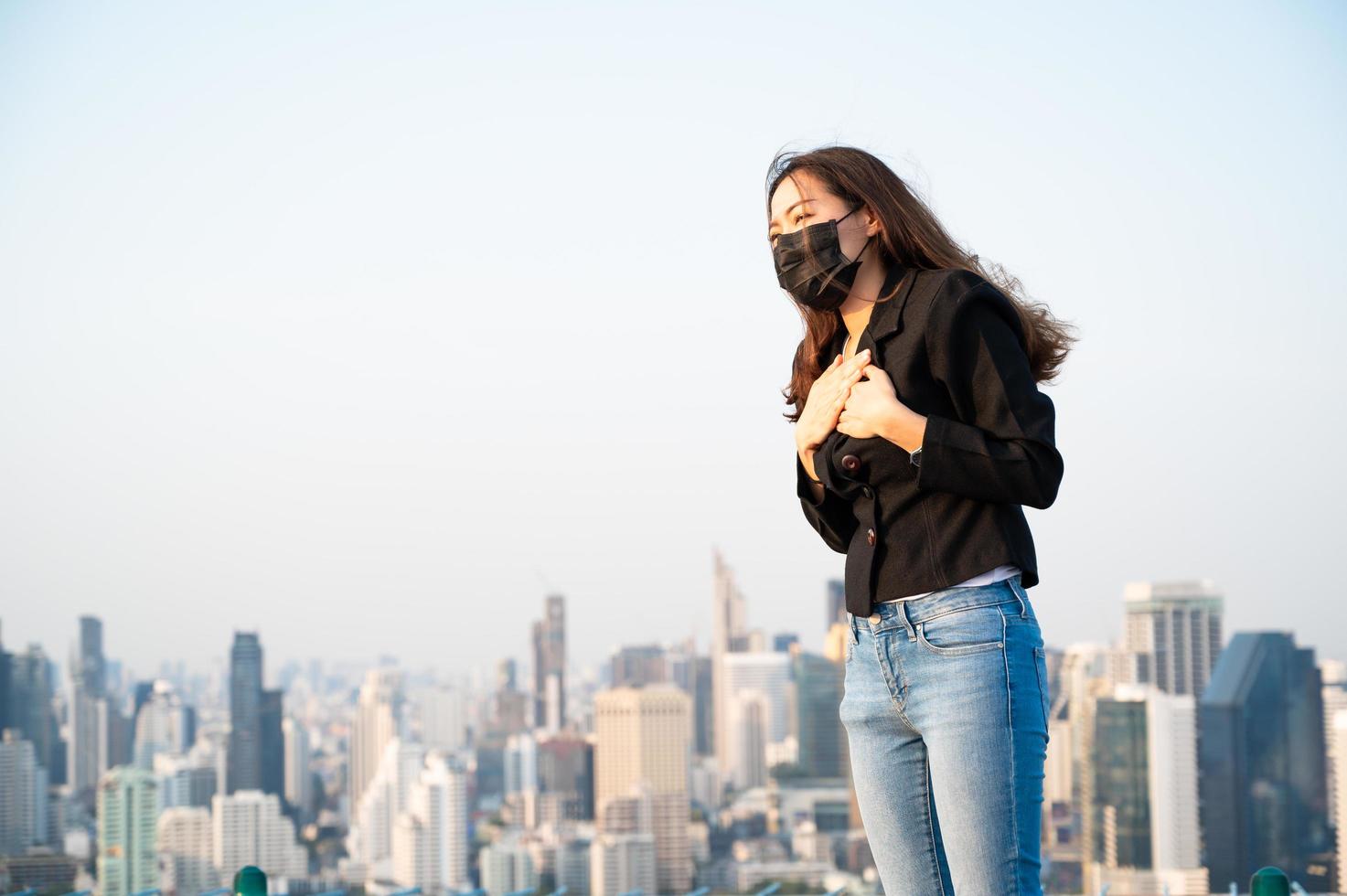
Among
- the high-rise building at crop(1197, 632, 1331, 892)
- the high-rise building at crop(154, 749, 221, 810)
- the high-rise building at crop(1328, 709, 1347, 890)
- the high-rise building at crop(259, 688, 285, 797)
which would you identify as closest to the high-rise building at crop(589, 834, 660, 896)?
the high-rise building at crop(259, 688, 285, 797)

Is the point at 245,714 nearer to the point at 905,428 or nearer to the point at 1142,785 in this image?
the point at 1142,785

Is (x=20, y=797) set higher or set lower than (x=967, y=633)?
lower

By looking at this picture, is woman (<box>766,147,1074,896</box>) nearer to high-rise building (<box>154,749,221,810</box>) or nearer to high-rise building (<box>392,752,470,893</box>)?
high-rise building (<box>392,752,470,893</box>)

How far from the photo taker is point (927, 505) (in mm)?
1305

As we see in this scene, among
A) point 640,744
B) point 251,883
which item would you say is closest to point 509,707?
point 640,744

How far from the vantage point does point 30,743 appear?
3878 cm

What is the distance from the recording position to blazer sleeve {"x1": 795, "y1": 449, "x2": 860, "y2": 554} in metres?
1.45

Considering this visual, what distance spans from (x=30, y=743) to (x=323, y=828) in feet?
27.3

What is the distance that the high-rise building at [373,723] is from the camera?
143ft

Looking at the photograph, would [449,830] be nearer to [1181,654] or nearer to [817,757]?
[817,757]

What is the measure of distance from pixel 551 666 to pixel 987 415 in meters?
53.5

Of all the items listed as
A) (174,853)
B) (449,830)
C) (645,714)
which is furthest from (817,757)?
(174,853)

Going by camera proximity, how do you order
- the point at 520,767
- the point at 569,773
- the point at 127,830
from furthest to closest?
the point at 520,767
the point at 569,773
the point at 127,830

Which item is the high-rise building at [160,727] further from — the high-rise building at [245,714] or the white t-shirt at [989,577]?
the white t-shirt at [989,577]
